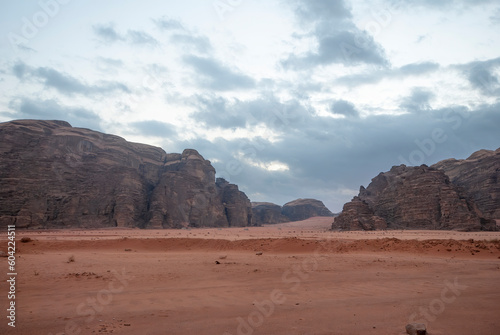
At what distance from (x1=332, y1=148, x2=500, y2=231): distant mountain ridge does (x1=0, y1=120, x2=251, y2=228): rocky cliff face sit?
1544 inches

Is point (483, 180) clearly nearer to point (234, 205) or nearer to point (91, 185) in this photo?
point (234, 205)

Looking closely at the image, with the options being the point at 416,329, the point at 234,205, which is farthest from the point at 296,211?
the point at 416,329

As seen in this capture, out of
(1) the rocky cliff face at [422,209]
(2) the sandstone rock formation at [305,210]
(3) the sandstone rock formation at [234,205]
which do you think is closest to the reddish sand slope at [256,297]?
(1) the rocky cliff face at [422,209]

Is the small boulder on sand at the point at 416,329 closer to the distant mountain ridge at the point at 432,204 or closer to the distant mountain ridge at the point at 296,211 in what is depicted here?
the distant mountain ridge at the point at 432,204

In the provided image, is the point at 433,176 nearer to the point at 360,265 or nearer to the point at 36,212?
the point at 360,265

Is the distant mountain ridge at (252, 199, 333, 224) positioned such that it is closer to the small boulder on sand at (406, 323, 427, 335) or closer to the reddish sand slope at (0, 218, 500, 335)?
the reddish sand slope at (0, 218, 500, 335)

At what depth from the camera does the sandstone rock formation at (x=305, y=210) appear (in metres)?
156

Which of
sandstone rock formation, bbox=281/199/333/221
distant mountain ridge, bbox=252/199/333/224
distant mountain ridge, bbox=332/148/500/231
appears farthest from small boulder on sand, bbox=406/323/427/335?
sandstone rock formation, bbox=281/199/333/221

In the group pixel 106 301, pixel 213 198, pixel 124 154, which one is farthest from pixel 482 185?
pixel 124 154

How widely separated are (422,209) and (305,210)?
10451 centimetres

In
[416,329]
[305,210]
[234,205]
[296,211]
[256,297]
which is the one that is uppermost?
[305,210]

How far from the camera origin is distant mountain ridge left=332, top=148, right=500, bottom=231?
50.3 meters

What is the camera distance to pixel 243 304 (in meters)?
7.62

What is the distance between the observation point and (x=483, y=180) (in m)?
68.6
